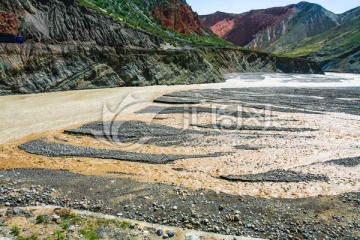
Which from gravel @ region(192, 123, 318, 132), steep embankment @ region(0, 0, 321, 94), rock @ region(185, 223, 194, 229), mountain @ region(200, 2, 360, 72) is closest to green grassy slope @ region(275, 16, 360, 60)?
mountain @ region(200, 2, 360, 72)

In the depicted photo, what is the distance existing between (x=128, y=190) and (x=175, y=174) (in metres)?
2.61

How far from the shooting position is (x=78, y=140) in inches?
698

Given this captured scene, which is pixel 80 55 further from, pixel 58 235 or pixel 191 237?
pixel 191 237

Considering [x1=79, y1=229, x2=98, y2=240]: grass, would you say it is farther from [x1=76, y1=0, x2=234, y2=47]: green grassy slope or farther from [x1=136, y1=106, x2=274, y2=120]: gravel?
[x1=76, y1=0, x2=234, y2=47]: green grassy slope

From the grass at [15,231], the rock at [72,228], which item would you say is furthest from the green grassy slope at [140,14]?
the grass at [15,231]

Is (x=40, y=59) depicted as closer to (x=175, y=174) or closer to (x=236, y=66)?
(x=175, y=174)

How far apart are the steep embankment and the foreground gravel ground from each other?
29.1 metres

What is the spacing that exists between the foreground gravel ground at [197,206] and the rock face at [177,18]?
98.8 m

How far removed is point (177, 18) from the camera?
112 m

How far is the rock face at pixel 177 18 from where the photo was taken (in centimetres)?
10606

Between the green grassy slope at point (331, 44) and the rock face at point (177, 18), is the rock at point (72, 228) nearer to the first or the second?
the rock face at point (177, 18)

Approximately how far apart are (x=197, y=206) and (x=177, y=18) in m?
111

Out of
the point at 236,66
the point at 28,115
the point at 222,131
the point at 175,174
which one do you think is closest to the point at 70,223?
the point at 175,174

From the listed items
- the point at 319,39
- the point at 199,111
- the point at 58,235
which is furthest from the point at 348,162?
the point at 319,39
